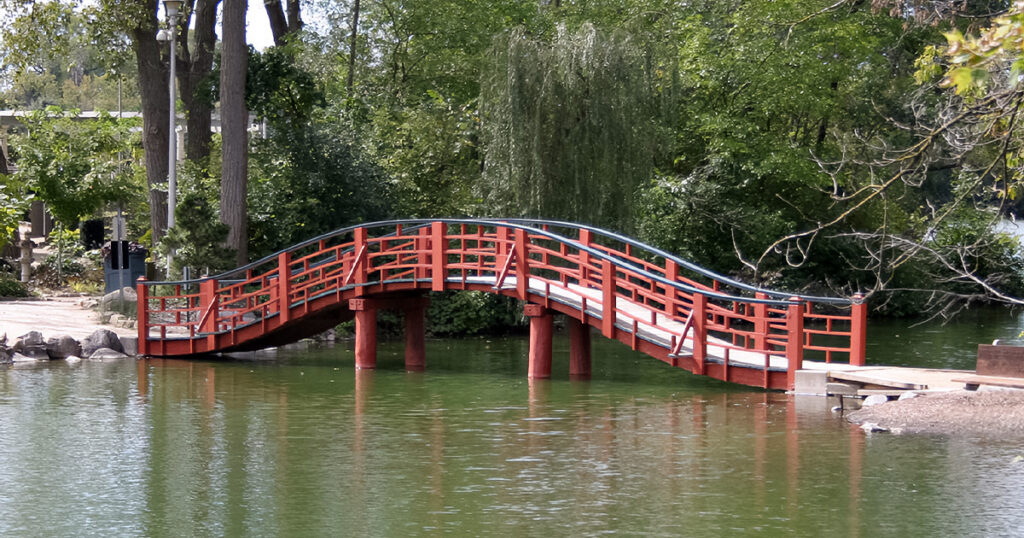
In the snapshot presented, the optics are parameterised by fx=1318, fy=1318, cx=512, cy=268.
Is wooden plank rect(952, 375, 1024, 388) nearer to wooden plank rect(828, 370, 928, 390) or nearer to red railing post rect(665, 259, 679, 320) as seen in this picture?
Result: wooden plank rect(828, 370, 928, 390)

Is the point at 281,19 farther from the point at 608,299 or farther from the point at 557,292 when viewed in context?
the point at 608,299

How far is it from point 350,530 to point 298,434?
5174 mm

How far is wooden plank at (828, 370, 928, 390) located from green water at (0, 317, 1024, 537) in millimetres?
698

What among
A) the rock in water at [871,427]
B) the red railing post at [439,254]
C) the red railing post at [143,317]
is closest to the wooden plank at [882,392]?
the rock in water at [871,427]

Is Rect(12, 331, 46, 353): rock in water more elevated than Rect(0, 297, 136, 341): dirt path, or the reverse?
Rect(0, 297, 136, 341): dirt path

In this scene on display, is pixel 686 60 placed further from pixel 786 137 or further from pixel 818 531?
pixel 818 531

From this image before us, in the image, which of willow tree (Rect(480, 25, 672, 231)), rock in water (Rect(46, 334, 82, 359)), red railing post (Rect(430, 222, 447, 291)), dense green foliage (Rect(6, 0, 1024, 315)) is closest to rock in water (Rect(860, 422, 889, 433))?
red railing post (Rect(430, 222, 447, 291))

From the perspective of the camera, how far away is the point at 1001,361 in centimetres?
1611

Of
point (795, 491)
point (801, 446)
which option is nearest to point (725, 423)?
point (801, 446)

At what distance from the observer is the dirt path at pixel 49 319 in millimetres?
24969

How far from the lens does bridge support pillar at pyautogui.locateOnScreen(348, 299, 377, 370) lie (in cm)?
2270

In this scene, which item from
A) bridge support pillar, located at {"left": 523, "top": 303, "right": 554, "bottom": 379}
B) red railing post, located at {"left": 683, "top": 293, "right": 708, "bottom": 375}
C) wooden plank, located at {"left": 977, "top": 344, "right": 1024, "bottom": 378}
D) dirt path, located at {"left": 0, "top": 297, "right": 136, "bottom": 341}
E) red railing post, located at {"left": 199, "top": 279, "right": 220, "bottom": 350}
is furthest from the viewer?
dirt path, located at {"left": 0, "top": 297, "right": 136, "bottom": 341}

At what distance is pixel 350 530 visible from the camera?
1059cm

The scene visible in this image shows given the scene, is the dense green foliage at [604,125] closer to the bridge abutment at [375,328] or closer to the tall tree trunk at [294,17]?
the tall tree trunk at [294,17]
